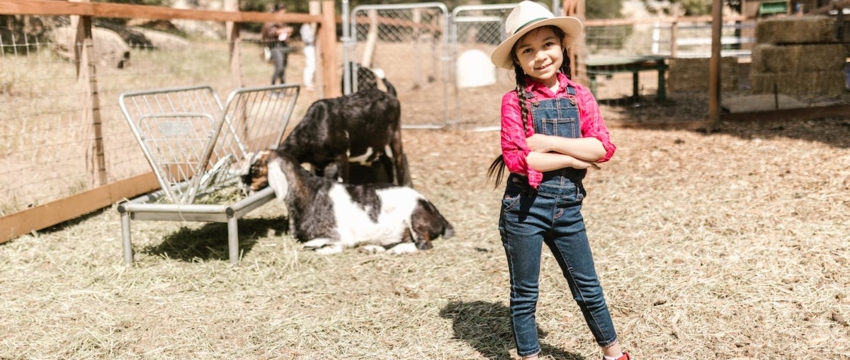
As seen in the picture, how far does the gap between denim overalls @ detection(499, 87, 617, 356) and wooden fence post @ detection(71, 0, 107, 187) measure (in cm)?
451

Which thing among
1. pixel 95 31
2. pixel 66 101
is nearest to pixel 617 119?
pixel 66 101

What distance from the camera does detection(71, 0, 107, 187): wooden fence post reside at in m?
6.20

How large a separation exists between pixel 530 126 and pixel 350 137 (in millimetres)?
3670

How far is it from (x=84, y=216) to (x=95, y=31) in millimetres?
8934

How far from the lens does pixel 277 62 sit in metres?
13.5

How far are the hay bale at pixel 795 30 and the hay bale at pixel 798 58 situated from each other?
0.20m

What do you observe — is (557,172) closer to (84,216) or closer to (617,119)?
(84,216)

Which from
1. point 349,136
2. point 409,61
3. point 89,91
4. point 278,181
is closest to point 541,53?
point 278,181

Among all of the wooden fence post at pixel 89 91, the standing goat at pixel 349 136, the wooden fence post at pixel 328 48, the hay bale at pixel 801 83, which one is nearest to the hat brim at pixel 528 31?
the standing goat at pixel 349 136

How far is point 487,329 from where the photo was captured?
394 centimetres

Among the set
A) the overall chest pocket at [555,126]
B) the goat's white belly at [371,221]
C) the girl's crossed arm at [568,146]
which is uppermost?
the overall chest pocket at [555,126]

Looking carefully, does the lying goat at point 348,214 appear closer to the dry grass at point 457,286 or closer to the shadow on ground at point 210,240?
the dry grass at point 457,286

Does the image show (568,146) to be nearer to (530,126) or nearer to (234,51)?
(530,126)

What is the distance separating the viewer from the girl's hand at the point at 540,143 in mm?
2918
